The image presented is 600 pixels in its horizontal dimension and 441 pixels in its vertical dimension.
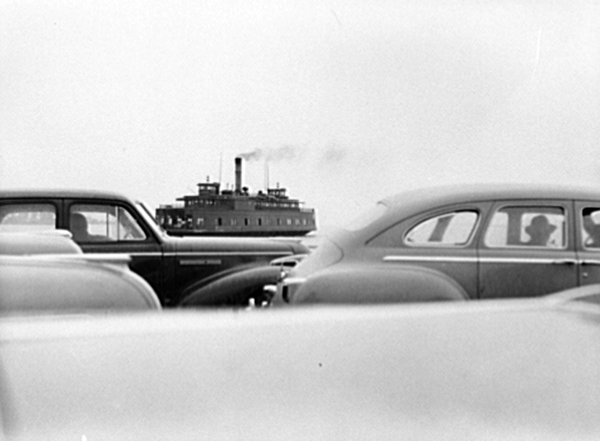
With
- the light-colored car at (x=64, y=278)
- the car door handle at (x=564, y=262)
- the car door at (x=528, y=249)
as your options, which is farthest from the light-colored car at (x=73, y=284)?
the car door handle at (x=564, y=262)

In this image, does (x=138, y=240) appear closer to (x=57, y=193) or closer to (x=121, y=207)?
(x=121, y=207)

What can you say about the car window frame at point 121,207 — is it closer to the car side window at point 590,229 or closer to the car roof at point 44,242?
the car roof at point 44,242

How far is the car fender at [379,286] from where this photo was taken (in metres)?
1.43

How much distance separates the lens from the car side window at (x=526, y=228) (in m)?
1.38

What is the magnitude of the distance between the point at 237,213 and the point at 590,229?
0.89m

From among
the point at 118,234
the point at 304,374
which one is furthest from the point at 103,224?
the point at 304,374

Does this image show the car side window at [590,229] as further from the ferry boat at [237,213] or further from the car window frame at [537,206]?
the ferry boat at [237,213]

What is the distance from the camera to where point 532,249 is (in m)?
1.39

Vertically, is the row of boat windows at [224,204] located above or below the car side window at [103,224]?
above

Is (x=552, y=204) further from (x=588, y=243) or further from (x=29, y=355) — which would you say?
(x=29, y=355)

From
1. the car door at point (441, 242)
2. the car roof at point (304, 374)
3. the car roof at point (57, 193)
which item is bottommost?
the car roof at point (304, 374)

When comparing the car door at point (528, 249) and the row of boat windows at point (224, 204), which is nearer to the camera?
the car door at point (528, 249)

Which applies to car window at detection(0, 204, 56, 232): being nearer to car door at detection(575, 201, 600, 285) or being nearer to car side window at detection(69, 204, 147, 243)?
car side window at detection(69, 204, 147, 243)

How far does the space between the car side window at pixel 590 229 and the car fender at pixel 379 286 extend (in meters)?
0.32
